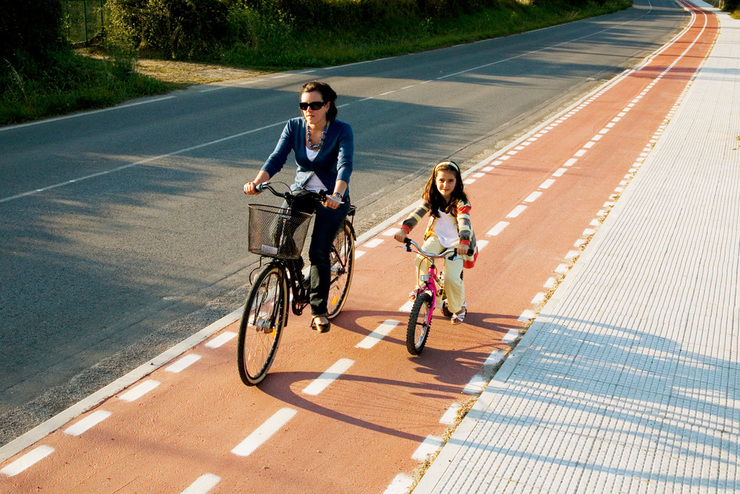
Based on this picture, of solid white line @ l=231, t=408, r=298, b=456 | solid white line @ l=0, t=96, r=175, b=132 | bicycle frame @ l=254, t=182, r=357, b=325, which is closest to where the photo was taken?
solid white line @ l=231, t=408, r=298, b=456

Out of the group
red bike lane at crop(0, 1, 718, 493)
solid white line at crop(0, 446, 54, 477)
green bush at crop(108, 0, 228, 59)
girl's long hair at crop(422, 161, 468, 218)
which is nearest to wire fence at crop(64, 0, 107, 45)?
green bush at crop(108, 0, 228, 59)

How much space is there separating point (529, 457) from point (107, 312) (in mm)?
3963

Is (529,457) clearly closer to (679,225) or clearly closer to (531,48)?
(679,225)

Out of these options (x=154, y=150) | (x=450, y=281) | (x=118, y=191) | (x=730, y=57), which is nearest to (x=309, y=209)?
(x=450, y=281)

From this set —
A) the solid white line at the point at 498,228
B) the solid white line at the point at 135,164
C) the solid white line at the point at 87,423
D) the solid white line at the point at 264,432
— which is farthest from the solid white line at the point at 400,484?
the solid white line at the point at 135,164

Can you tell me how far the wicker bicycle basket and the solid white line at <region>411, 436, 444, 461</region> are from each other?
154cm

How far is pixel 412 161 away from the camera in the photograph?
41.8 ft

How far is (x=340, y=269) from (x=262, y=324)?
1.33 meters

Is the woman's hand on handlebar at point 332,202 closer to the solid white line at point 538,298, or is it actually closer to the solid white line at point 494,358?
the solid white line at point 494,358

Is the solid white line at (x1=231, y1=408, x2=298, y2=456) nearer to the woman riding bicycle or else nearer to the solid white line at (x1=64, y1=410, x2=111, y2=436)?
the solid white line at (x1=64, y1=410, x2=111, y2=436)

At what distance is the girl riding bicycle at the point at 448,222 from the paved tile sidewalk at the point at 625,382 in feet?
2.62

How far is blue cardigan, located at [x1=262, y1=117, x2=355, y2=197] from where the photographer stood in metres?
5.52

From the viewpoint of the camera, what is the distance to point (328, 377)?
5.53 meters

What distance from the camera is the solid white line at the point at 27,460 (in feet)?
13.9
